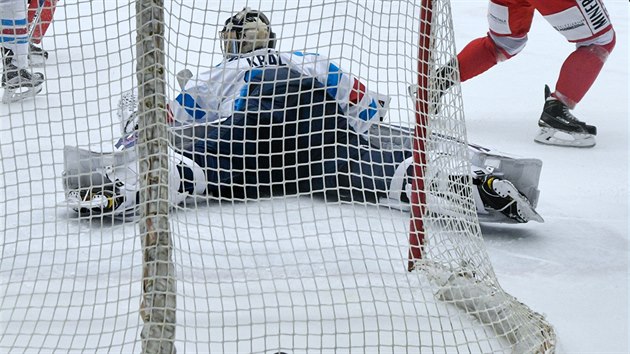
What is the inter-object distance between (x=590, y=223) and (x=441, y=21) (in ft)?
3.46

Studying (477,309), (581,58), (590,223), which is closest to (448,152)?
(477,309)

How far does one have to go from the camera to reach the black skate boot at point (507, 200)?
2916 millimetres

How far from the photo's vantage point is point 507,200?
9.57 feet

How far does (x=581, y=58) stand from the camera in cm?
407

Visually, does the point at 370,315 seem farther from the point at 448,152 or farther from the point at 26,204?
the point at 26,204

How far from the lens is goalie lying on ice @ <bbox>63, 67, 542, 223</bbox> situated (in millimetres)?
2451

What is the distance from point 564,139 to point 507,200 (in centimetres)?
130

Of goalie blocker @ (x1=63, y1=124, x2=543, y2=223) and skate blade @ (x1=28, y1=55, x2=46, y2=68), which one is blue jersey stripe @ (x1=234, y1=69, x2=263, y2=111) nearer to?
goalie blocker @ (x1=63, y1=124, x2=543, y2=223)

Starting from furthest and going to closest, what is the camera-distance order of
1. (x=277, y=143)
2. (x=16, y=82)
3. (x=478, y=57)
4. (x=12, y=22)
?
(x=478, y=57) < (x=16, y=82) < (x=277, y=143) < (x=12, y=22)

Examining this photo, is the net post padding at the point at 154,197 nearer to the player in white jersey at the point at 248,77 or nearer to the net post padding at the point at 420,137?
the player in white jersey at the point at 248,77

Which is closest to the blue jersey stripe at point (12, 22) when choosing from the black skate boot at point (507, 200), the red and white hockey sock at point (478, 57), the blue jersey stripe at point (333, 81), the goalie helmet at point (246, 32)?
the goalie helmet at point (246, 32)

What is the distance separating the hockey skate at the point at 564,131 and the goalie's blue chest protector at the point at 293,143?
1.43 meters

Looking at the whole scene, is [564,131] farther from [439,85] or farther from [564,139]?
[439,85]

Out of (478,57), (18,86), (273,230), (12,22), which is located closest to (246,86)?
(273,230)
